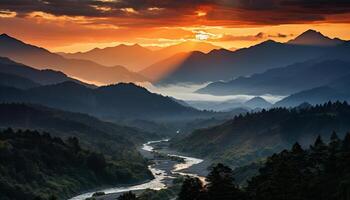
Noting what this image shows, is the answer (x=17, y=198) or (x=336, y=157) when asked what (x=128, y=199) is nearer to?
(x=336, y=157)

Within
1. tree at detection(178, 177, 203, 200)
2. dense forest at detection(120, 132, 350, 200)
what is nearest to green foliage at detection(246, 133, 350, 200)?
dense forest at detection(120, 132, 350, 200)

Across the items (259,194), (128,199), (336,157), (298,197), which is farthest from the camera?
(336,157)

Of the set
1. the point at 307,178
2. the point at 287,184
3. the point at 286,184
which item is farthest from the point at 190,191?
the point at 307,178

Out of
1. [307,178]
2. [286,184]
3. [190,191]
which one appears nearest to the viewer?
[286,184]

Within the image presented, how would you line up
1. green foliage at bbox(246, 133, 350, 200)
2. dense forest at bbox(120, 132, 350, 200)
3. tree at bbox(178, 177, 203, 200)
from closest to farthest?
green foliage at bbox(246, 133, 350, 200)
dense forest at bbox(120, 132, 350, 200)
tree at bbox(178, 177, 203, 200)

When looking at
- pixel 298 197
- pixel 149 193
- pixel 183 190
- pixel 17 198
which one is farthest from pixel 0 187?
pixel 298 197

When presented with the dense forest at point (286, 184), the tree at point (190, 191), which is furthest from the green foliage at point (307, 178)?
the tree at point (190, 191)

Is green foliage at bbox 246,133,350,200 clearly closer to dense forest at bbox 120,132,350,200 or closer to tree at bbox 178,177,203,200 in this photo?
dense forest at bbox 120,132,350,200

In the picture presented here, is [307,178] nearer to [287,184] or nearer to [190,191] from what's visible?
[287,184]
